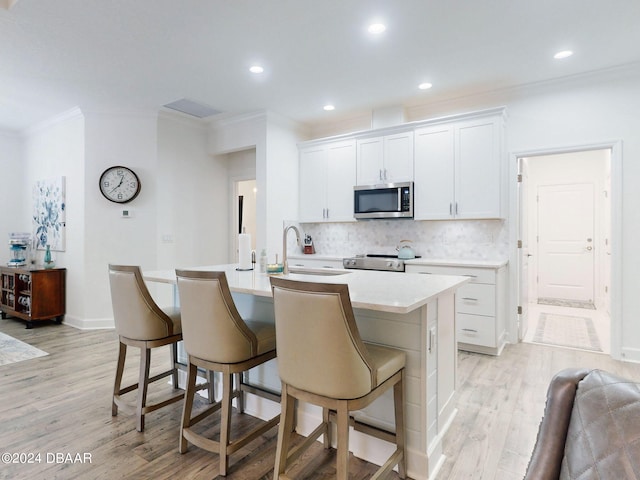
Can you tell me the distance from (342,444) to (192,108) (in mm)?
4392

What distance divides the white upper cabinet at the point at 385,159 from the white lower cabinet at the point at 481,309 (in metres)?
1.28

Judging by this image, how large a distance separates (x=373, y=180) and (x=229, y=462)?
350cm

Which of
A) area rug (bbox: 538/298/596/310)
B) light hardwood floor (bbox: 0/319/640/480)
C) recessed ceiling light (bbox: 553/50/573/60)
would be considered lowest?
light hardwood floor (bbox: 0/319/640/480)

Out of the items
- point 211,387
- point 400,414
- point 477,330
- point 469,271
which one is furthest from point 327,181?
point 400,414

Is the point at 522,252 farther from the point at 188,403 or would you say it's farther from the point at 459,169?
the point at 188,403

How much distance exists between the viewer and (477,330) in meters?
3.64

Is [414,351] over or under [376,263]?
under

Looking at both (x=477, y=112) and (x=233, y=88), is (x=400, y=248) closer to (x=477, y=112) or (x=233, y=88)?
(x=477, y=112)

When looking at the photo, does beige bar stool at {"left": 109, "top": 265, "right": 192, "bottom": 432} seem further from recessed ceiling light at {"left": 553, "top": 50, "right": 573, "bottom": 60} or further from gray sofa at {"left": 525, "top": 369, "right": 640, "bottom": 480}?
recessed ceiling light at {"left": 553, "top": 50, "right": 573, "bottom": 60}

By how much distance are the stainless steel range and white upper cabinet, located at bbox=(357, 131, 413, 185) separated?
3.32 feet

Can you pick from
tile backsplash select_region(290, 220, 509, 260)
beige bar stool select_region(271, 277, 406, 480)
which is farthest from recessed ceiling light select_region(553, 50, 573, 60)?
beige bar stool select_region(271, 277, 406, 480)

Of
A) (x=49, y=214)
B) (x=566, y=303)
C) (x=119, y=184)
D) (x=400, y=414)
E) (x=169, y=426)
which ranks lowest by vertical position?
(x=169, y=426)

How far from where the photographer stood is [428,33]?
288cm

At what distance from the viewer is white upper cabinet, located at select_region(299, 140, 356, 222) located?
4801 millimetres
